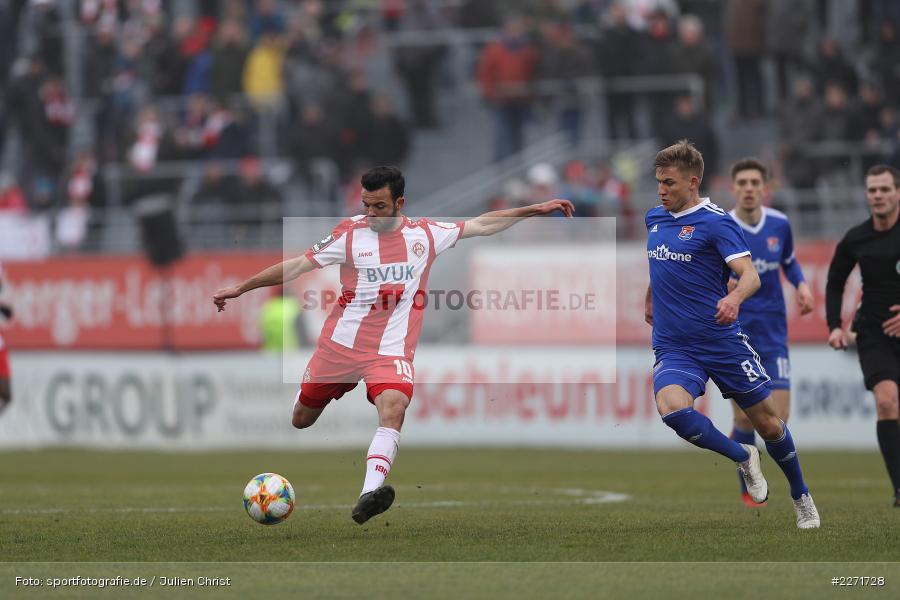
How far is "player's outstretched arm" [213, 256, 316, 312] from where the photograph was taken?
9.77 meters

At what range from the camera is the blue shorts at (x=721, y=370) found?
9.58 meters

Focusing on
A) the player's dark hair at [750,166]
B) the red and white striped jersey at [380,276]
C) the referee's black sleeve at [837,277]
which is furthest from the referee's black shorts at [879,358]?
the red and white striped jersey at [380,276]

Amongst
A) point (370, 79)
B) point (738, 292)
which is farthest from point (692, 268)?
point (370, 79)

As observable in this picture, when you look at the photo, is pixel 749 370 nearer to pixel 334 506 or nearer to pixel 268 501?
pixel 268 501

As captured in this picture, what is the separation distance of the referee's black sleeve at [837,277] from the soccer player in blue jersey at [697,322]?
2.39m

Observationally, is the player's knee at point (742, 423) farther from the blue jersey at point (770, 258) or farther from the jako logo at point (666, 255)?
the jako logo at point (666, 255)

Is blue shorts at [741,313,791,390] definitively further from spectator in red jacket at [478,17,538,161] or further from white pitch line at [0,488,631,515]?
spectator in red jacket at [478,17,538,161]

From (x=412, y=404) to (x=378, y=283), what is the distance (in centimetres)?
1152

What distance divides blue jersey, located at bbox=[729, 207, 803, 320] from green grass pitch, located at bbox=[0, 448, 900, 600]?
160 cm

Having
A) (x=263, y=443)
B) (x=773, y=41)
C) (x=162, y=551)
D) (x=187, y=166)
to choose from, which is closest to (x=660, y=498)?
(x=162, y=551)

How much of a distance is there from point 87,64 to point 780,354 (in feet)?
68.4

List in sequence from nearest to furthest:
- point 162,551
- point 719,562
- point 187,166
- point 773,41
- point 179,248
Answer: point 719,562
point 162,551
point 773,41
point 179,248
point 187,166

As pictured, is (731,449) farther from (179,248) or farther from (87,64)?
(87,64)

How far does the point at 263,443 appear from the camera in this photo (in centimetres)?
2194
